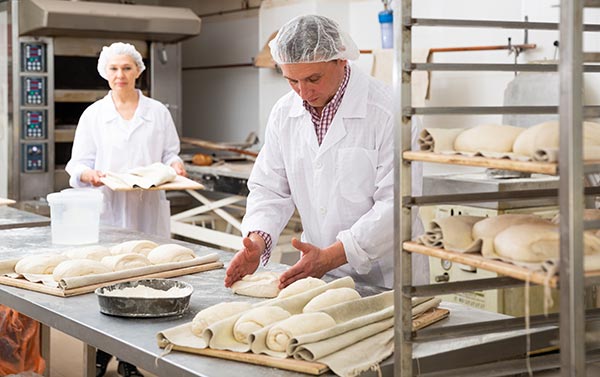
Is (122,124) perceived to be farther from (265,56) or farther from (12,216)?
(265,56)

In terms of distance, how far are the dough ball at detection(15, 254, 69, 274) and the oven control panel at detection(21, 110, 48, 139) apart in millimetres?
3320

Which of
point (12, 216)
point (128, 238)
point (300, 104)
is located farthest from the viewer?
point (12, 216)

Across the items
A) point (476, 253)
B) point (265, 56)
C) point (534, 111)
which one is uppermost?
point (265, 56)

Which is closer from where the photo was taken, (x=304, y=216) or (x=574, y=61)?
(x=574, y=61)

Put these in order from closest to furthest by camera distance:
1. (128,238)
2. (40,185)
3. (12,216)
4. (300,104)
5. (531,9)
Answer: (300,104) < (128,238) < (12,216) < (531,9) < (40,185)

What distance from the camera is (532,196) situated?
65.1 inches

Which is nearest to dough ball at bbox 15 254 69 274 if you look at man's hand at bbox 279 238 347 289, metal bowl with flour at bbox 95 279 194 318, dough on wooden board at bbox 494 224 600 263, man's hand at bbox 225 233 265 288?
metal bowl with flour at bbox 95 279 194 318

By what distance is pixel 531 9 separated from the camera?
4.38 metres

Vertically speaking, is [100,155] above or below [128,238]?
above

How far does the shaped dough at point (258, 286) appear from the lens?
7.50 ft

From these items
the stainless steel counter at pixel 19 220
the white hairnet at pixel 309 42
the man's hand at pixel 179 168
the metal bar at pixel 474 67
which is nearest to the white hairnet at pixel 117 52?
the man's hand at pixel 179 168

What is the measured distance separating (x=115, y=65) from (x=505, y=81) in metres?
2.21

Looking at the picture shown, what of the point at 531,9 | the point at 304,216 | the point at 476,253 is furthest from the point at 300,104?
the point at 531,9

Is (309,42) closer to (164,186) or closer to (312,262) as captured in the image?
(312,262)
